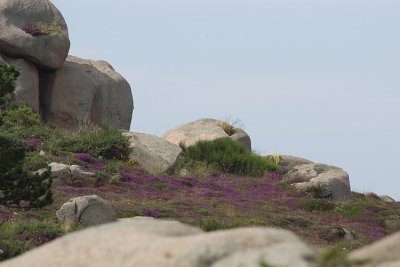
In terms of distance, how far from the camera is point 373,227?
110 ft

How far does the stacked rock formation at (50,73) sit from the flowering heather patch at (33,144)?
6.60 m

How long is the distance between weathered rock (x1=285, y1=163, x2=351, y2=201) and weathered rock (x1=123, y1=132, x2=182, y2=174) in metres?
5.29

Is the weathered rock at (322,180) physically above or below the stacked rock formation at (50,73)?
below

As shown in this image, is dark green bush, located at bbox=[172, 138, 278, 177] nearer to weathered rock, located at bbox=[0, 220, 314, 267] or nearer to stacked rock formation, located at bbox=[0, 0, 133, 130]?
stacked rock formation, located at bbox=[0, 0, 133, 130]

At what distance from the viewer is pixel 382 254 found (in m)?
5.96

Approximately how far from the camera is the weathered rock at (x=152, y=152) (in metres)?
39.9

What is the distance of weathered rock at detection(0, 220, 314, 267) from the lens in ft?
18.8

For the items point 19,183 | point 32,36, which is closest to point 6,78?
point 19,183

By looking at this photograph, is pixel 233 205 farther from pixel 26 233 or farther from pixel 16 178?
pixel 16 178

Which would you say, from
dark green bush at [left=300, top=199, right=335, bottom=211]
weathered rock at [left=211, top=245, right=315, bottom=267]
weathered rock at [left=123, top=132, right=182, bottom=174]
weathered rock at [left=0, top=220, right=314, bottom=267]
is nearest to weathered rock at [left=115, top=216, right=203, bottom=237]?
weathered rock at [left=0, top=220, right=314, bottom=267]

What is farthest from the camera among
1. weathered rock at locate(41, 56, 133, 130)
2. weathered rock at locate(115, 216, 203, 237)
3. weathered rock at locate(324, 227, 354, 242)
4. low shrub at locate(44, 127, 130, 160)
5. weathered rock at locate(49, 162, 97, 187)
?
weathered rock at locate(41, 56, 133, 130)

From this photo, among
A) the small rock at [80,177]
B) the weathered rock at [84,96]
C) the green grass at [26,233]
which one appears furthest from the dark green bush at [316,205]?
the weathered rock at [84,96]

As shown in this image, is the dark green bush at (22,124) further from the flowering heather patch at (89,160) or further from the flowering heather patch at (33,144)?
the flowering heather patch at (89,160)

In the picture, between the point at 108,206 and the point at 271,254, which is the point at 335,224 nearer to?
the point at 108,206
